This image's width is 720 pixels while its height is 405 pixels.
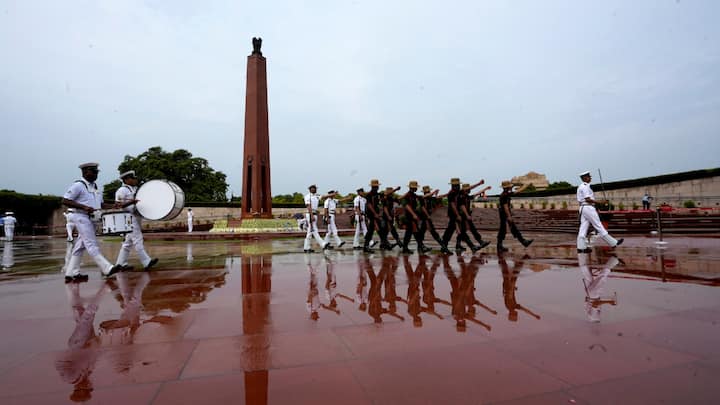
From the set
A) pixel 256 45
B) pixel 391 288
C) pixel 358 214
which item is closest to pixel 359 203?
pixel 358 214

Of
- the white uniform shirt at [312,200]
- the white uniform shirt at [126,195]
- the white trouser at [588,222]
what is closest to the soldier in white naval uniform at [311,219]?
the white uniform shirt at [312,200]

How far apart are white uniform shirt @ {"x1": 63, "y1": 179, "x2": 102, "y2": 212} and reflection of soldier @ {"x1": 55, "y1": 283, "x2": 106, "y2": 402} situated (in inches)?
98.5

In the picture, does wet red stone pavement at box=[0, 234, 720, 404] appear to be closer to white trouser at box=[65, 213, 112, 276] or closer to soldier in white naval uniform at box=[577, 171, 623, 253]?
white trouser at box=[65, 213, 112, 276]

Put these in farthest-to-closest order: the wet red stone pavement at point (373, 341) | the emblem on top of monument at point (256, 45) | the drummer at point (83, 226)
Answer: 1. the emblem on top of monument at point (256, 45)
2. the drummer at point (83, 226)
3. the wet red stone pavement at point (373, 341)

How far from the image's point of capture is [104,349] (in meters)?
2.68

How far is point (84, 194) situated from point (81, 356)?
425 cm

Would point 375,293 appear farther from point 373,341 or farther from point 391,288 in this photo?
point 373,341

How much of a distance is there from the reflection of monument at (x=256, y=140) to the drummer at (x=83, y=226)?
1540cm

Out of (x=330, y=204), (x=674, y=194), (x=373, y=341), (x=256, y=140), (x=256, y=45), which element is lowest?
(x=373, y=341)

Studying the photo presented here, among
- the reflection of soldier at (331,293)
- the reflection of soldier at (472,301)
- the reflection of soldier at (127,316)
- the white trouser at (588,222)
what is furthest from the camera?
the white trouser at (588,222)

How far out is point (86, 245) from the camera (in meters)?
5.82

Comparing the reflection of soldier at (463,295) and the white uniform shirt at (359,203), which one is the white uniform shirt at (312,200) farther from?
the reflection of soldier at (463,295)

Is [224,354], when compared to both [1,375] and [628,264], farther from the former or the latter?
[628,264]

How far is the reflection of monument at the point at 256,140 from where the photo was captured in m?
21.2
